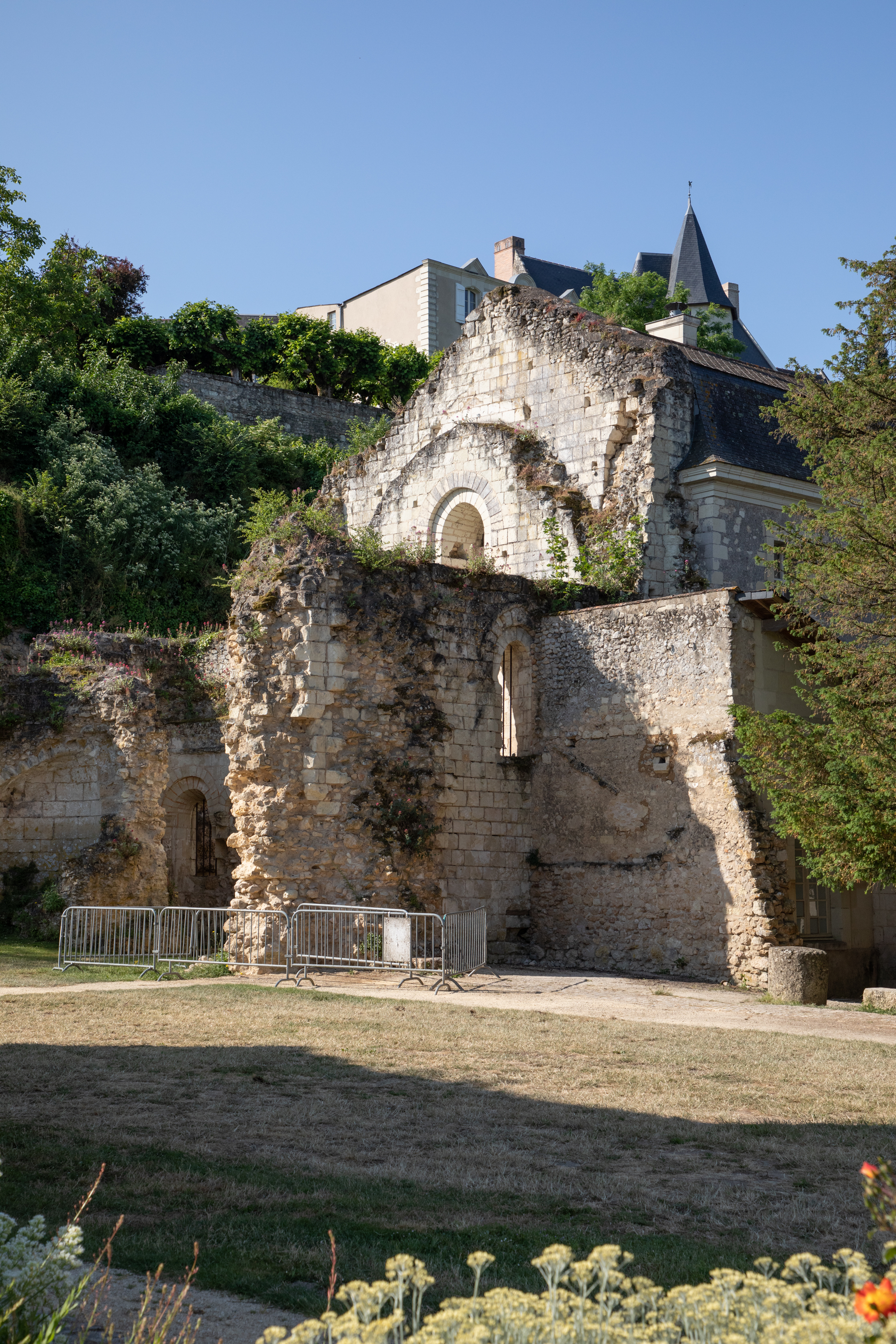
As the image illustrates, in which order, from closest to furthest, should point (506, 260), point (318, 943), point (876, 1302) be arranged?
1. point (876, 1302)
2. point (318, 943)
3. point (506, 260)

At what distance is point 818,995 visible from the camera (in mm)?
12836

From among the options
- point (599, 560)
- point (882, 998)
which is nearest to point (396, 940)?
A: point (882, 998)

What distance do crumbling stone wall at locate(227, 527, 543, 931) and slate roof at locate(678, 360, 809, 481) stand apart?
4.76 m

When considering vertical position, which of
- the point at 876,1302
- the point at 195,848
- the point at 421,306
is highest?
the point at 421,306

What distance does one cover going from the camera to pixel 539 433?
20156mm

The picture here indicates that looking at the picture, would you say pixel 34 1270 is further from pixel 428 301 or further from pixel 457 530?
pixel 428 301

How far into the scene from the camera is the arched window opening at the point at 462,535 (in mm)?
21344

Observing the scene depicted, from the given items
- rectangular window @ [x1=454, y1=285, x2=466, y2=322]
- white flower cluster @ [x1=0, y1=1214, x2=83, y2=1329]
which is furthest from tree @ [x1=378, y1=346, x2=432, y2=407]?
white flower cluster @ [x1=0, y1=1214, x2=83, y2=1329]

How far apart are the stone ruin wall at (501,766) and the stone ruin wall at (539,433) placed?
8.67 feet

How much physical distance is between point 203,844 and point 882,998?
11.8m

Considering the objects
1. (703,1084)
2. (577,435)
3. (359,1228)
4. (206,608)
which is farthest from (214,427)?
(359,1228)

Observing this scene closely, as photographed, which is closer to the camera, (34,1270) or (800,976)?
(34,1270)

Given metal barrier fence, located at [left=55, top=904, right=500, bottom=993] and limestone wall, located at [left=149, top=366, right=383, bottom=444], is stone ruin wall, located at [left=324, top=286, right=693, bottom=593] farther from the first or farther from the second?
limestone wall, located at [left=149, top=366, right=383, bottom=444]

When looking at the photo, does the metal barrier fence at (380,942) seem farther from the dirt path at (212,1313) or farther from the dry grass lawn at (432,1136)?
the dirt path at (212,1313)
